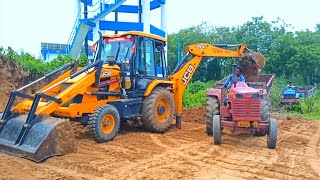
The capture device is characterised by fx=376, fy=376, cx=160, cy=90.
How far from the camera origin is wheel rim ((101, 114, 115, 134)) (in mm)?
8141

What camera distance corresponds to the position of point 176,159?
269 inches

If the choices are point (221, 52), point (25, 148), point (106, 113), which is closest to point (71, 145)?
point (25, 148)

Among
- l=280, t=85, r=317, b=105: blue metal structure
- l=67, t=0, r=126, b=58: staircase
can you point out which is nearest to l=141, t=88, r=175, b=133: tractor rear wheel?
l=280, t=85, r=317, b=105: blue metal structure

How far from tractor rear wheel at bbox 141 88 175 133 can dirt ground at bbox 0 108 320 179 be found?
25cm

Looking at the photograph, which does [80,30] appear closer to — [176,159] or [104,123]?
[104,123]

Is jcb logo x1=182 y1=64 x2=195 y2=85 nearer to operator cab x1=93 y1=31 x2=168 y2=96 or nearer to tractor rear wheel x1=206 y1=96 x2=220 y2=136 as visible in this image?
operator cab x1=93 y1=31 x2=168 y2=96

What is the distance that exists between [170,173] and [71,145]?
208 centimetres

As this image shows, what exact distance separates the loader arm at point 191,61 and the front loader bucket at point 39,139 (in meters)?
4.33

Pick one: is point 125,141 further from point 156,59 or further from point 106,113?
point 156,59

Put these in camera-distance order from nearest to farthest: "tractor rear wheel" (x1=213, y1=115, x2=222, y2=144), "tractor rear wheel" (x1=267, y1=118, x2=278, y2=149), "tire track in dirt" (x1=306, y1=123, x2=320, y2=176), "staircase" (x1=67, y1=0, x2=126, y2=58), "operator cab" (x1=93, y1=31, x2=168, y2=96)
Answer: "tire track in dirt" (x1=306, y1=123, x2=320, y2=176) < "tractor rear wheel" (x1=267, y1=118, x2=278, y2=149) < "tractor rear wheel" (x1=213, y1=115, x2=222, y2=144) < "operator cab" (x1=93, y1=31, x2=168, y2=96) < "staircase" (x1=67, y1=0, x2=126, y2=58)

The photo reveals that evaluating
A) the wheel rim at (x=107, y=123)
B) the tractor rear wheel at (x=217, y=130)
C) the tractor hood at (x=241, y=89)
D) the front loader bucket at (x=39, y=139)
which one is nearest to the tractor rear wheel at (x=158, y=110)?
the wheel rim at (x=107, y=123)

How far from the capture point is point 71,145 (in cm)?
689

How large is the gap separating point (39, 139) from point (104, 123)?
1.92m

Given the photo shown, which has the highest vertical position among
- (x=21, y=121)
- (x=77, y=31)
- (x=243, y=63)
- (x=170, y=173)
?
(x=77, y=31)
